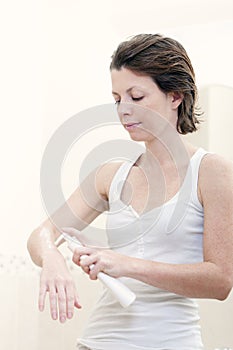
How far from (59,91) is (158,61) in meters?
1.00

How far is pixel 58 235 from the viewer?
1.03 m

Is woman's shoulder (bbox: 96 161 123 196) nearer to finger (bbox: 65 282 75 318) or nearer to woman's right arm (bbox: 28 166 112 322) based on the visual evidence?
woman's right arm (bbox: 28 166 112 322)

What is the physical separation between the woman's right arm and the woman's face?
13 centimetres

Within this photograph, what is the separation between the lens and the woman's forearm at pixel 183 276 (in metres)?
0.86

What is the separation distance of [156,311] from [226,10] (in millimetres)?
1219

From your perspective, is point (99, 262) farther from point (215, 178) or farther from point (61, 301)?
point (215, 178)

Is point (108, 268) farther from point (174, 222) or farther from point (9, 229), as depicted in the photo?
point (9, 229)

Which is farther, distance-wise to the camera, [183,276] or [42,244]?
[42,244]

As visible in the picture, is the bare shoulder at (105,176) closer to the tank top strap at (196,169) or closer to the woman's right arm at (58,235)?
the woman's right arm at (58,235)

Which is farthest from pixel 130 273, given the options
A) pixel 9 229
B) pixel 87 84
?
pixel 87 84

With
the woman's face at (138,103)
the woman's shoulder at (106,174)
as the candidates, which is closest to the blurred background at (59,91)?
the woman's shoulder at (106,174)

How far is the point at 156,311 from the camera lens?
35.9 inches

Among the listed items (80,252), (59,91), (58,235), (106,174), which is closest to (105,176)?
(106,174)

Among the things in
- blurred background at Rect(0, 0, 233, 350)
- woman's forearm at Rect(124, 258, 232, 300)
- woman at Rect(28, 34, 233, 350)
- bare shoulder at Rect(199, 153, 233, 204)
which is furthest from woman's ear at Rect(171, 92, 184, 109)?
blurred background at Rect(0, 0, 233, 350)
